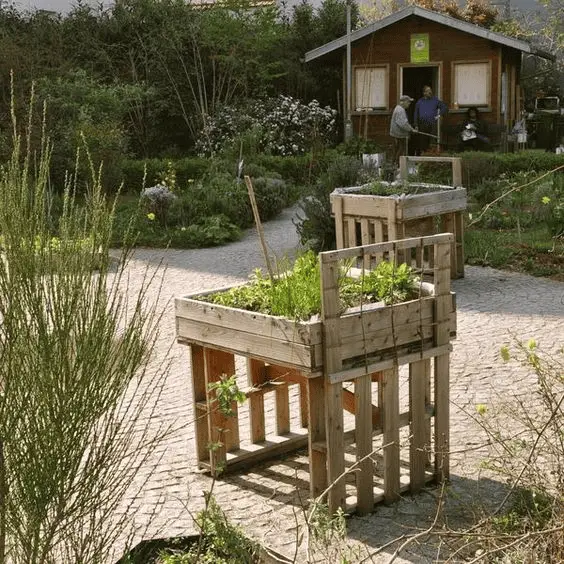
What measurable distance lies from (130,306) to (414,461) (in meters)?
5.50

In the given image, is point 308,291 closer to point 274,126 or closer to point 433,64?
point 274,126

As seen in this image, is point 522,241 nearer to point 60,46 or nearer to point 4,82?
point 4,82

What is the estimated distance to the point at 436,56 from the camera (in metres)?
24.5

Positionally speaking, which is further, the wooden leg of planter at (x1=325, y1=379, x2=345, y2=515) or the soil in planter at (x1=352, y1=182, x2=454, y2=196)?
the soil in planter at (x1=352, y1=182, x2=454, y2=196)

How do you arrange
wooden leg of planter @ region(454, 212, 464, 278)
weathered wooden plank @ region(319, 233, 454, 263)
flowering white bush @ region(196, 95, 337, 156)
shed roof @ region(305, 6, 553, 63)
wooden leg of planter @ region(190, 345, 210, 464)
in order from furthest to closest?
shed roof @ region(305, 6, 553, 63)
flowering white bush @ region(196, 95, 337, 156)
wooden leg of planter @ region(454, 212, 464, 278)
wooden leg of planter @ region(190, 345, 210, 464)
weathered wooden plank @ region(319, 233, 454, 263)

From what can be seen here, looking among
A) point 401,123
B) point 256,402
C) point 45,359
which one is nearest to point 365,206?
point 256,402

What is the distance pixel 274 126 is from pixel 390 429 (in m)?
17.7

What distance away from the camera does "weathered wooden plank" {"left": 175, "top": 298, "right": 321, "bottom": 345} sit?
4.95m

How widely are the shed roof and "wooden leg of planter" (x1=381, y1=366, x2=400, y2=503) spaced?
19631mm

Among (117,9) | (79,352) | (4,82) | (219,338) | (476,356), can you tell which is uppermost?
(117,9)

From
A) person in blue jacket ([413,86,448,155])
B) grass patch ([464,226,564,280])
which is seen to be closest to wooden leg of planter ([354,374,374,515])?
grass patch ([464,226,564,280])

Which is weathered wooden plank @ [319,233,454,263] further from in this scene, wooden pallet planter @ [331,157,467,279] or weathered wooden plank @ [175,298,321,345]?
wooden pallet planter @ [331,157,467,279]

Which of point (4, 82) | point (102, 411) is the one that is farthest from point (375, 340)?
point (4, 82)

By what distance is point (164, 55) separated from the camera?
2473 centimetres
